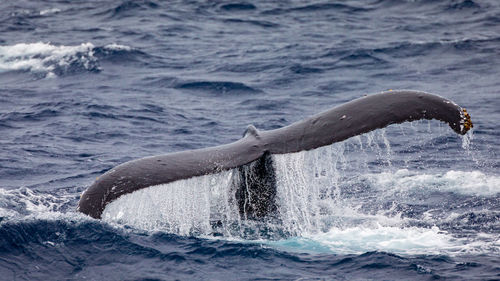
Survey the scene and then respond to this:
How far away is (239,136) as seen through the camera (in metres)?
12.2

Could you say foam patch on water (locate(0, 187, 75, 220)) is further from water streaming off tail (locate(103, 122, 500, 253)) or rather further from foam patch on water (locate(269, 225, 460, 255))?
foam patch on water (locate(269, 225, 460, 255))

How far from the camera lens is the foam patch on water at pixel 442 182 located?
8641mm

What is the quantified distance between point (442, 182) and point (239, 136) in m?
4.17

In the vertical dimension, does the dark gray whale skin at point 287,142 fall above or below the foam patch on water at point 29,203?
above

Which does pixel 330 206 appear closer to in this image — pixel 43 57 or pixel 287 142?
pixel 287 142

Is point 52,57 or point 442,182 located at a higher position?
point 52,57

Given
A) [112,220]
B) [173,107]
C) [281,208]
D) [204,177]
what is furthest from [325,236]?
[173,107]

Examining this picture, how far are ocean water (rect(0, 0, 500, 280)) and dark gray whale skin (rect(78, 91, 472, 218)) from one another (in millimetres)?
155

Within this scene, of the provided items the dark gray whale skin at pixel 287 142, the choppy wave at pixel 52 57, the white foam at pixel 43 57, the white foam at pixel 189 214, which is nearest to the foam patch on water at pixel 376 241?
the white foam at pixel 189 214

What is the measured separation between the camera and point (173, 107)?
14.4 meters

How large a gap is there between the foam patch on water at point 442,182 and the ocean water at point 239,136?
1.5 inches

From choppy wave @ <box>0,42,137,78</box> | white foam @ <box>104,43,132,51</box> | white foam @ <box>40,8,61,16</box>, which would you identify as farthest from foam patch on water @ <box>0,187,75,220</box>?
white foam @ <box>40,8,61,16</box>

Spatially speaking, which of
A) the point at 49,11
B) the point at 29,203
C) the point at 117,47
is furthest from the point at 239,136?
the point at 49,11

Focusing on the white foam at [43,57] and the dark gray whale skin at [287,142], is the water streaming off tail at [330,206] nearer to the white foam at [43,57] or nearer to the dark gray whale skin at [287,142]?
the dark gray whale skin at [287,142]
